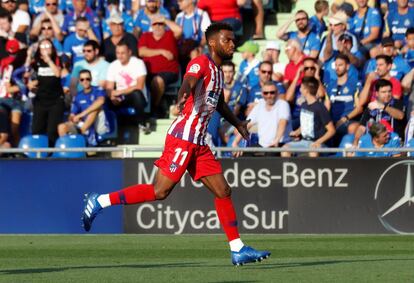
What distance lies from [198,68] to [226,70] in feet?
26.0

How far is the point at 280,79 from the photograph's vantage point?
1897cm

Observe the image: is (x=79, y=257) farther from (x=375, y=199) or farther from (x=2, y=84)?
(x=2, y=84)

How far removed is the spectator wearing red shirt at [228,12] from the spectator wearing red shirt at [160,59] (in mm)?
923

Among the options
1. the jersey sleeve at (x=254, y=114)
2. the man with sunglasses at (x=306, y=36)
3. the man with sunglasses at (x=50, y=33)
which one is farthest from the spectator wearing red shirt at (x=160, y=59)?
the jersey sleeve at (x=254, y=114)

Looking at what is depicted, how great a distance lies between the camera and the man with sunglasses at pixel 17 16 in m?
21.4

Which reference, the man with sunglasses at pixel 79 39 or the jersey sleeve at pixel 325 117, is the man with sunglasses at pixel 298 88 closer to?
the jersey sleeve at pixel 325 117

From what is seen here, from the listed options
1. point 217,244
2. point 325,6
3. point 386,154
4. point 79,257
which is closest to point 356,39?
point 325,6

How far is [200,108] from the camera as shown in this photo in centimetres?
1109

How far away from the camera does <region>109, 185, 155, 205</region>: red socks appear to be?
11.1 meters

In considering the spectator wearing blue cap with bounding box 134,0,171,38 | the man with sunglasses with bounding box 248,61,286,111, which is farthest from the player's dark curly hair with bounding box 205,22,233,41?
the spectator wearing blue cap with bounding box 134,0,171,38

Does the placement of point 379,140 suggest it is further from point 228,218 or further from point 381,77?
point 228,218

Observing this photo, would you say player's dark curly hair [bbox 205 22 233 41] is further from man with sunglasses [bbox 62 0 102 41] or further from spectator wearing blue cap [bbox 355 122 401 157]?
man with sunglasses [bbox 62 0 102 41]

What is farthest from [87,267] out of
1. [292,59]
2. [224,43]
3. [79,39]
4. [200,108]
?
[79,39]

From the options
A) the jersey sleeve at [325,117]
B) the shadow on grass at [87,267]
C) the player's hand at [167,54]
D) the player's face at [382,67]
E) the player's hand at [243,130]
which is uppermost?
the player's hand at [243,130]
